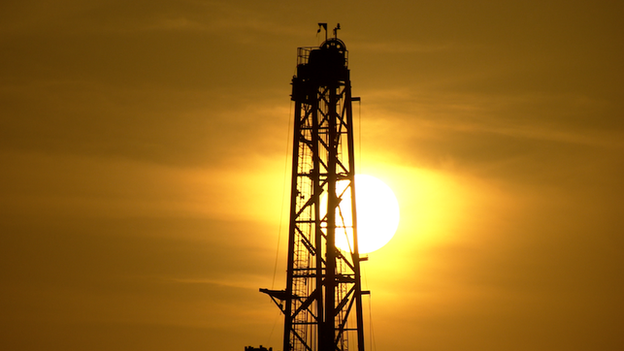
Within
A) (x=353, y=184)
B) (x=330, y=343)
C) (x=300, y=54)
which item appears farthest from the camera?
(x=300, y=54)

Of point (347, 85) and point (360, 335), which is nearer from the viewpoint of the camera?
point (360, 335)

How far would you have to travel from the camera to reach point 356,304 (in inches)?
1459

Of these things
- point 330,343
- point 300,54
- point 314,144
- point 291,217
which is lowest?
point 330,343

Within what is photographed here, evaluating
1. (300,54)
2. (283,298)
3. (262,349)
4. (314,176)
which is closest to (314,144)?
(314,176)

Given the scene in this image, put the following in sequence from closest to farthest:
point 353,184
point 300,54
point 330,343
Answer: point 330,343 → point 353,184 → point 300,54

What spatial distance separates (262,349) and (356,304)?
484 centimetres

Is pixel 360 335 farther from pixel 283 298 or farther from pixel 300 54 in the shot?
pixel 300 54

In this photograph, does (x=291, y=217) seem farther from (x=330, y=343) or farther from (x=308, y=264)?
(x=330, y=343)

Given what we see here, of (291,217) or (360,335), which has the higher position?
(291,217)

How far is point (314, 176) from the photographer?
4028 cm

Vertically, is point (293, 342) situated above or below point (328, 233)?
below

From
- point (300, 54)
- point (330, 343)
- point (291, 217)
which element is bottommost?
point (330, 343)

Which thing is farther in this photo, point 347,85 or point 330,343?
point 347,85

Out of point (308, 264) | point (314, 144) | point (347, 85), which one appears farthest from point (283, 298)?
point (347, 85)
